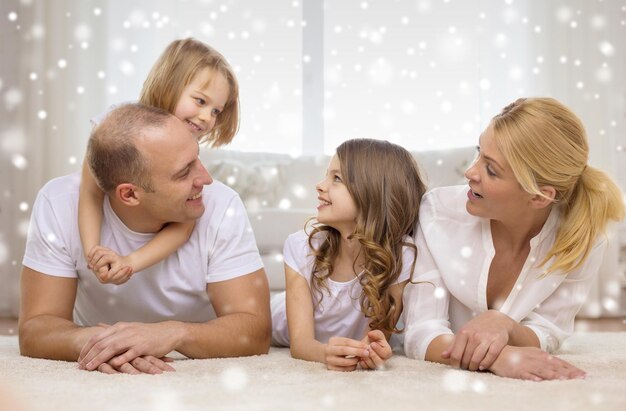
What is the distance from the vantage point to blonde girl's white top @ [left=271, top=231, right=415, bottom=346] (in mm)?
1753

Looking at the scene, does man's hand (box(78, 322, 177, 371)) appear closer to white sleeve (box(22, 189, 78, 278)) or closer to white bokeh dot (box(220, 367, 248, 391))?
white bokeh dot (box(220, 367, 248, 391))

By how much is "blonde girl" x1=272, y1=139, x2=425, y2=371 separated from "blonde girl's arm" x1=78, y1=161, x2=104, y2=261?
435 millimetres

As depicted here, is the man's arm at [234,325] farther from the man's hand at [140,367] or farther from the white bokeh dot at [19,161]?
the white bokeh dot at [19,161]

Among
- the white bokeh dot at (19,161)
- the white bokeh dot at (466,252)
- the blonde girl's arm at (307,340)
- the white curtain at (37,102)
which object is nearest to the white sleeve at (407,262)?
the white bokeh dot at (466,252)

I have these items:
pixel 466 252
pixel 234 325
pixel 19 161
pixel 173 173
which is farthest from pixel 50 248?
pixel 19 161

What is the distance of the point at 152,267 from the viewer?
1.71 meters

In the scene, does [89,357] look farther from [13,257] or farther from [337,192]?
[13,257]

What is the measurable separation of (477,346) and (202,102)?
94 centimetres

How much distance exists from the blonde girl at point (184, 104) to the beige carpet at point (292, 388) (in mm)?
273

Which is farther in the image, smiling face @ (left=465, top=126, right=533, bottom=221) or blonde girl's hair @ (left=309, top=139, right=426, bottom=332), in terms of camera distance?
blonde girl's hair @ (left=309, top=139, right=426, bottom=332)

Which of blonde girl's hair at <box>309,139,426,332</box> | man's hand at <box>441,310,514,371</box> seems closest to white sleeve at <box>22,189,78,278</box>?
blonde girl's hair at <box>309,139,426,332</box>

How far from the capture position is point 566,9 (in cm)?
411

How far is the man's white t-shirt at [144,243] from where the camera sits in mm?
1675

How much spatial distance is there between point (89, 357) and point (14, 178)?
2.77m
